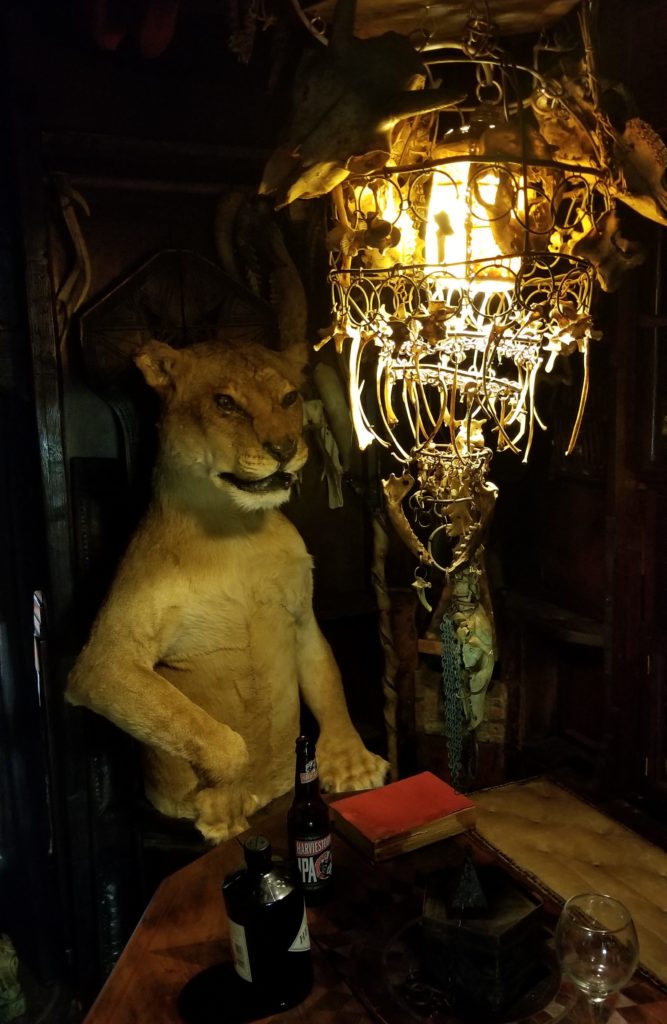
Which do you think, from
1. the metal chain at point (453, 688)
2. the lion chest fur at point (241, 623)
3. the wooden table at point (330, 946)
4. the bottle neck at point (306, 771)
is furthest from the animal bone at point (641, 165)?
the wooden table at point (330, 946)

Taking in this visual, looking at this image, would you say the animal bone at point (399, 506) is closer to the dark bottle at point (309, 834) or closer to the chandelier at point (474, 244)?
the chandelier at point (474, 244)

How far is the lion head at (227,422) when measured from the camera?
A: 239 centimetres

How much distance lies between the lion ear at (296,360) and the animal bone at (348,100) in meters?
0.82

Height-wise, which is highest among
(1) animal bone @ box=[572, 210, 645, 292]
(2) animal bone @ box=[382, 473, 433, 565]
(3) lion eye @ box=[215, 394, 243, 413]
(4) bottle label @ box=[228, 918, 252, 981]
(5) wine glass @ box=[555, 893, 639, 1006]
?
(1) animal bone @ box=[572, 210, 645, 292]

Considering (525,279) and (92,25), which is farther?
(92,25)

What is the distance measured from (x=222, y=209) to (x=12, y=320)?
741 millimetres

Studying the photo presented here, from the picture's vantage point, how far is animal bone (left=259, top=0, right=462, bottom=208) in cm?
184

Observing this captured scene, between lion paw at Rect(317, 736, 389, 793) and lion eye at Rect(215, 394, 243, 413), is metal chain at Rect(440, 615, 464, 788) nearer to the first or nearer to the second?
lion paw at Rect(317, 736, 389, 793)

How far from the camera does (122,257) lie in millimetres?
2738

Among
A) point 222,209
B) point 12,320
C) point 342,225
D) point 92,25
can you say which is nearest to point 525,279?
point 342,225

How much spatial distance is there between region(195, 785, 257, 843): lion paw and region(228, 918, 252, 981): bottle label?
2.65ft

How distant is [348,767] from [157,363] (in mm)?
1399

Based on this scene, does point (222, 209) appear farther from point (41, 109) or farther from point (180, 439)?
point (180, 439)

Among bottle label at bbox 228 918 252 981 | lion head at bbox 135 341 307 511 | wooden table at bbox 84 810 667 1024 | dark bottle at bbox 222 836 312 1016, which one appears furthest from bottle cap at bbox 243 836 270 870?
lion head at bbox 135 341 307 511
